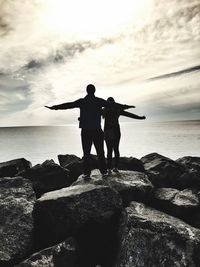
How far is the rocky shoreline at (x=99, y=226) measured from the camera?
5.35m

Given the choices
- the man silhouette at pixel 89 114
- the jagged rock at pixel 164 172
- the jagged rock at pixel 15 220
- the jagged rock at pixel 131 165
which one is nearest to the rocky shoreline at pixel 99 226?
the jagged rock at pixel 15 220

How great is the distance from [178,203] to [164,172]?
3649 millimetres

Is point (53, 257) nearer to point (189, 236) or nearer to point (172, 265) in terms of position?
point (172, 265)

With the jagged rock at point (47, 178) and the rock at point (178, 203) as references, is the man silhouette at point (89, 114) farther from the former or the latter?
the rock at point (178, 203)

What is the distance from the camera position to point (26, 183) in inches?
310

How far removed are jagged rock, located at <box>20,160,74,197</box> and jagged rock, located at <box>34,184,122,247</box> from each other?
232 cm

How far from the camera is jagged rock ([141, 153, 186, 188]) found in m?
10.7

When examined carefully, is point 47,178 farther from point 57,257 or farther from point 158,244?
point 158,244

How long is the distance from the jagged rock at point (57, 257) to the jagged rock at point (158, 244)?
98cm

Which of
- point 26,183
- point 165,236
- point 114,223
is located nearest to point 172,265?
point 165,236

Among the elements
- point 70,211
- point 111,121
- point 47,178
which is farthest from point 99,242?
point 111,121

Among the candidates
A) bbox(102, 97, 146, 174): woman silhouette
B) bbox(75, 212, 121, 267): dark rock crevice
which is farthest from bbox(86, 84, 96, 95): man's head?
bbox(75, 212, 121, 267): dark rock crevice

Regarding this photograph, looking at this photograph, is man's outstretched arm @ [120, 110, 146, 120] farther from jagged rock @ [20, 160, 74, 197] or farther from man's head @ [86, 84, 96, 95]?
jagged rock @ [20, 160, 74, 197]

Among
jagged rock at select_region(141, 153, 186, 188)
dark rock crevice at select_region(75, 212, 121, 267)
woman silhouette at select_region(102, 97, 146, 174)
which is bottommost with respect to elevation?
dark rock crevice at select_region(75, 212, 121, 267)
